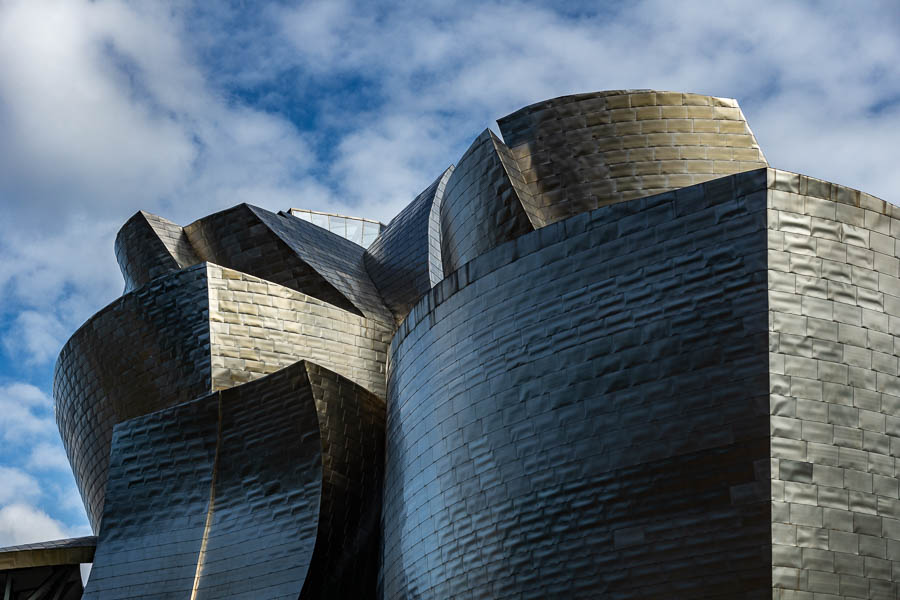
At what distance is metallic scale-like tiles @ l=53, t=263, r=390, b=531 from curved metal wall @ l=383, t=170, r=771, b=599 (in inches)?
198

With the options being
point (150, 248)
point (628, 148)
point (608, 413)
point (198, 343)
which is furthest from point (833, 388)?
point (150, 248)

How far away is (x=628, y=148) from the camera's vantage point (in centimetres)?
1823

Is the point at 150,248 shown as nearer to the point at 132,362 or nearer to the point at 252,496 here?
the point at 132,362

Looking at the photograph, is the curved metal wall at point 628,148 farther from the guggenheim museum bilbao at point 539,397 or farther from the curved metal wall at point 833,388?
the curved metal wall at point 833,388

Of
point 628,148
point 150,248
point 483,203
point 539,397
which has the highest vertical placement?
point 150,248

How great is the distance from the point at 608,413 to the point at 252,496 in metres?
7.34

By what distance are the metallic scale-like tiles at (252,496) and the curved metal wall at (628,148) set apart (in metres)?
4.96

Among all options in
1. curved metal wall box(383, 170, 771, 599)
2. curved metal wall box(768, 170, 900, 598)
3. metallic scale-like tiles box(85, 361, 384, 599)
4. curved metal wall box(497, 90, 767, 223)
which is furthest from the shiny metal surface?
curved metal wall box(768, 170, 900, 598)

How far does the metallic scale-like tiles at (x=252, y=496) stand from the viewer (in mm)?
18781

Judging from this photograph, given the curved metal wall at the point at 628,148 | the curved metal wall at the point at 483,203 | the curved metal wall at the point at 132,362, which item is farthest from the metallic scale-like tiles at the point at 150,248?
the curved metal wall at the point at 628,148

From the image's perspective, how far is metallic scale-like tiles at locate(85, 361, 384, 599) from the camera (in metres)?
18.8

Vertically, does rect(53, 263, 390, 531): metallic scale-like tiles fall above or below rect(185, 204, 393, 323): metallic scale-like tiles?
below

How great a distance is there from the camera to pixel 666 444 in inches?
544

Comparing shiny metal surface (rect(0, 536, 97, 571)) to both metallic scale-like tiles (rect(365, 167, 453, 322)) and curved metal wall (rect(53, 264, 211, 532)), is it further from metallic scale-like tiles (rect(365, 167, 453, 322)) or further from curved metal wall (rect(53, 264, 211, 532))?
metallic scale-like tiles (rect(365, 167, 453, 322))
